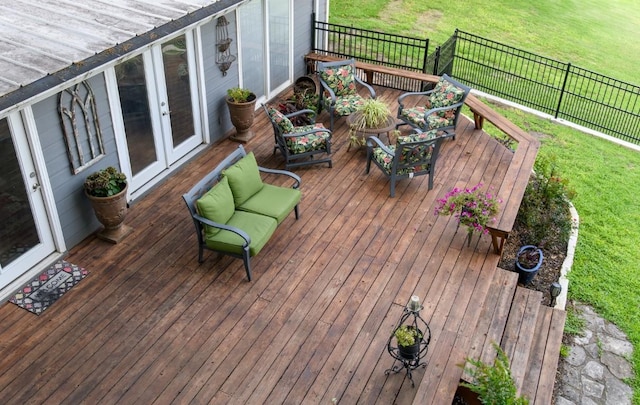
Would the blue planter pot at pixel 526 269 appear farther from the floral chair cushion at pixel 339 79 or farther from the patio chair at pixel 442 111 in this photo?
the floral chair cushion at pixel 339 79

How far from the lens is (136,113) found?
728 cm

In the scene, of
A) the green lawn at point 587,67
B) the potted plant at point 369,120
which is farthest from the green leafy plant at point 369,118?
the green lawn at point 587,67

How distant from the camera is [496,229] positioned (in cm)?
674

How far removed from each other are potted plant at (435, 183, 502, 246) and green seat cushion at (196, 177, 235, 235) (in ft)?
8.05

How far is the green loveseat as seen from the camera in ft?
20.6

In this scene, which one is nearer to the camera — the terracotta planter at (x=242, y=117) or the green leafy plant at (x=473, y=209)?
the green leafy plant at (x=473, y=209)

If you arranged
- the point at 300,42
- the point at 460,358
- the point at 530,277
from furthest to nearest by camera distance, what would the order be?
the point at 300,42 → the point at 530,277 → the point at 460,358

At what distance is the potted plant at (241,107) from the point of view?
8711mm

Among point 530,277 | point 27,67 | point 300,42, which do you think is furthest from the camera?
point 300,42

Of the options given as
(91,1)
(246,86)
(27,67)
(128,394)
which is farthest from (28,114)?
(246,86)

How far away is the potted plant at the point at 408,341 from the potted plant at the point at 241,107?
4.57 metres

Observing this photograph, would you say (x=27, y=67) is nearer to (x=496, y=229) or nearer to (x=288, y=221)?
(x=288, y=221)

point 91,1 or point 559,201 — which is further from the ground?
point 91,1

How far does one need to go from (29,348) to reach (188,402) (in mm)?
1651
